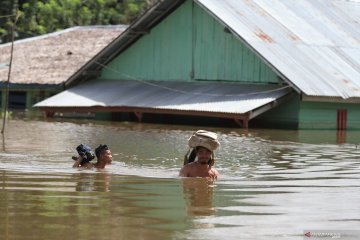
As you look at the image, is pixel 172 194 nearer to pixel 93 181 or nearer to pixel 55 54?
pixel 93 181

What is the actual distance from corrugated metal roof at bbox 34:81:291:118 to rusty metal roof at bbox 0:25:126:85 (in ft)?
5.95

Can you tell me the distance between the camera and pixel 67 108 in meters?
29.5

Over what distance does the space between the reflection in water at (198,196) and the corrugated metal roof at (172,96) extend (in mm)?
14378

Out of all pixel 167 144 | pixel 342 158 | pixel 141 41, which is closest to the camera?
pixel 342 158

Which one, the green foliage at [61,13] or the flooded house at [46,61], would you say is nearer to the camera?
the flooded house at [46,61]

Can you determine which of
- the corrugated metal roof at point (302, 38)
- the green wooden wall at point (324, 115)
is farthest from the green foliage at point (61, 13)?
the green wooden wall at point (324, 115)

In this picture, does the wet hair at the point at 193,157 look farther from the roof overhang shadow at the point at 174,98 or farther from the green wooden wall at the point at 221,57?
the green wooden wall at the point at 221,57

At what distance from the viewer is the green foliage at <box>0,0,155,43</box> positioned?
1729 inches

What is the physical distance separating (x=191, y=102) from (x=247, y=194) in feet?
57.9

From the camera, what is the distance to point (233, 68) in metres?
28.6

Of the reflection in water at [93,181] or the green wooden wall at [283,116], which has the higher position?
the green wooden wall at [283,116]

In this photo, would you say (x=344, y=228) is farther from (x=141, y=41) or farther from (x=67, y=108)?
(x=141, y=41)

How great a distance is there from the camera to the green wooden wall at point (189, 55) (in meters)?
28.3

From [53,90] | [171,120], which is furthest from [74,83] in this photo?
[171,120]
